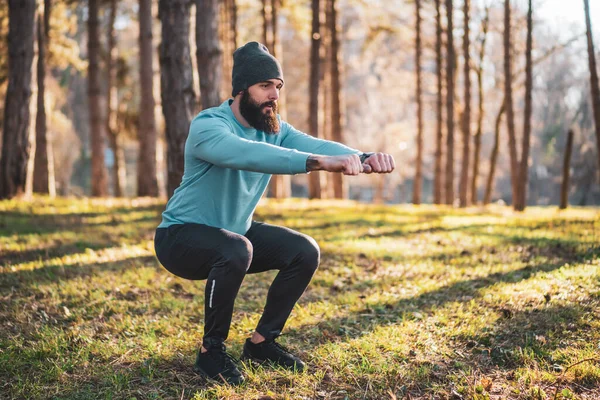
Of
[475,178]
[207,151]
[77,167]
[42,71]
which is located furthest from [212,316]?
[77,167]

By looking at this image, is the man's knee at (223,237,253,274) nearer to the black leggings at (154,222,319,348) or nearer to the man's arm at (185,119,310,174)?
the black leggings at (154,222,319,348)

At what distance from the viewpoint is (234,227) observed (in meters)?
4.10

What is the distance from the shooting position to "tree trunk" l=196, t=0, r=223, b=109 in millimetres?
11609

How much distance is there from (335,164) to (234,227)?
1.06m

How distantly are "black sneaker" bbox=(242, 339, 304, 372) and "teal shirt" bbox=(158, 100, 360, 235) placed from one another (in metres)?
0.85

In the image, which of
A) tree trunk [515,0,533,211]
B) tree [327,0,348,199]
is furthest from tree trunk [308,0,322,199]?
tree trunk [515,0,533,211]

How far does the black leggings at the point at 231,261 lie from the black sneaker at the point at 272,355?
95 mm

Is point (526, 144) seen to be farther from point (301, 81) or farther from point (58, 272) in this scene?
point (301, 81)

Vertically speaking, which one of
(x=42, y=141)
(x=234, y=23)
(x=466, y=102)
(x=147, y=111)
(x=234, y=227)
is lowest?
(x=234, y=227)

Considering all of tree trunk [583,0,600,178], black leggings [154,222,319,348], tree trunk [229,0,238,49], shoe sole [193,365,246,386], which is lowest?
shoe sole [193,365,246,386]

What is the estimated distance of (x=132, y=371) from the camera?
421cm

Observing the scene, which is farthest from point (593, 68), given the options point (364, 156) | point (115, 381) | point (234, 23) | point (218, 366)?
point (115, 381)

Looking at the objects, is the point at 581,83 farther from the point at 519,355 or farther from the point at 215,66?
the point at 519,355

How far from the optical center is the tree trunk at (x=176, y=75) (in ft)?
32.4
